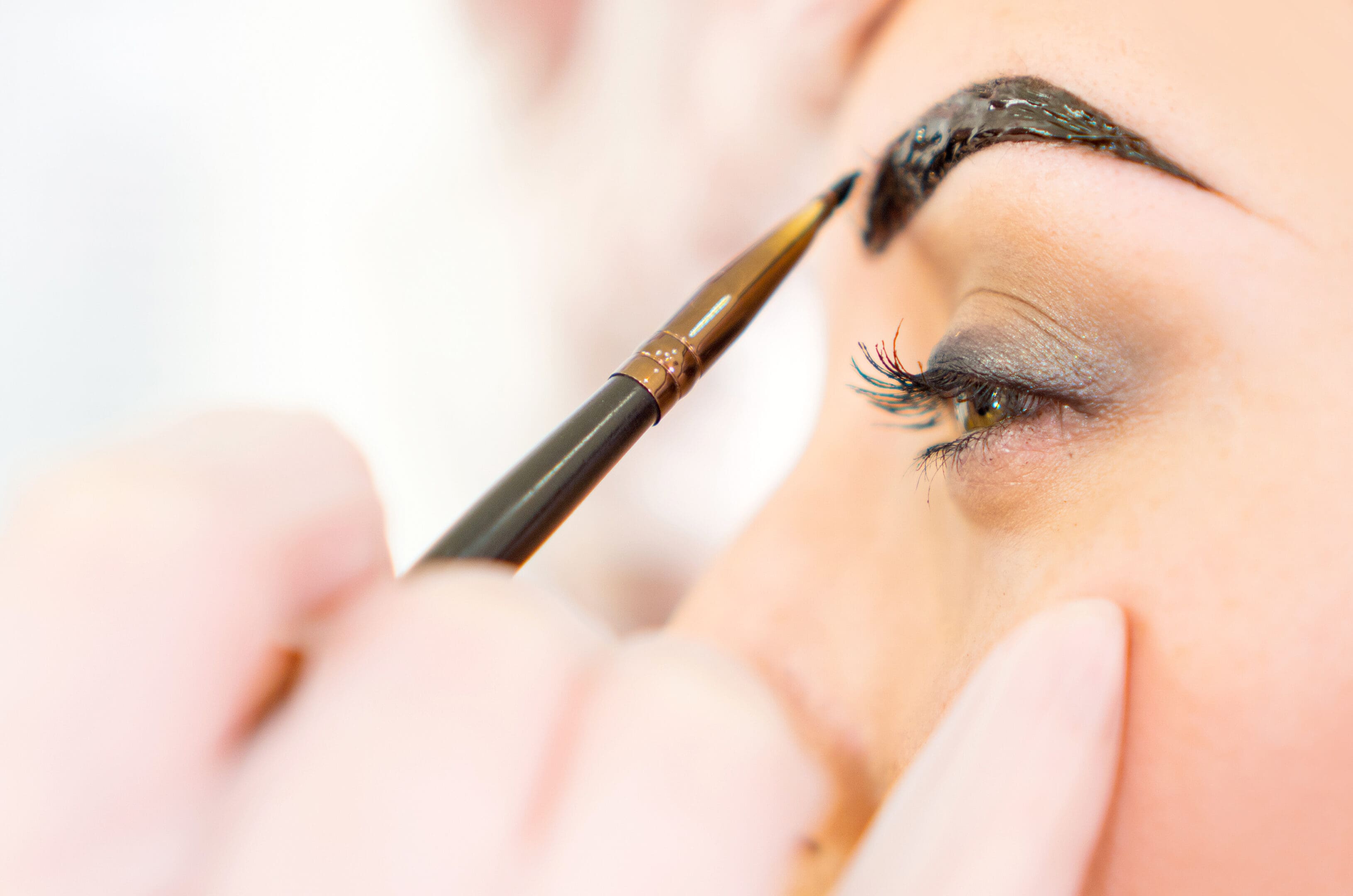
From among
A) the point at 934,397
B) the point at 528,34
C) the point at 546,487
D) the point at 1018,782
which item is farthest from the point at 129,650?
the point at 528,34

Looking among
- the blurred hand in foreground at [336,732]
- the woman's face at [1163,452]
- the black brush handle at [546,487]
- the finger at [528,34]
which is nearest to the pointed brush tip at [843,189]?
the woman's face at [1163,452]

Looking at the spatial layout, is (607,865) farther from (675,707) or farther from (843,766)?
(843,766)

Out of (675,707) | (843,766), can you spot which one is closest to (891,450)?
(843,766)

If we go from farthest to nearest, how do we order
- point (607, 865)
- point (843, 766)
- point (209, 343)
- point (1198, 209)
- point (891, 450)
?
point (209, 343), point (891, 450), point (843, 766), point (1198, 209), point (607, 865)

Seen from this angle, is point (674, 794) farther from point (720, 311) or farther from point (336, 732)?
point (720, 311)

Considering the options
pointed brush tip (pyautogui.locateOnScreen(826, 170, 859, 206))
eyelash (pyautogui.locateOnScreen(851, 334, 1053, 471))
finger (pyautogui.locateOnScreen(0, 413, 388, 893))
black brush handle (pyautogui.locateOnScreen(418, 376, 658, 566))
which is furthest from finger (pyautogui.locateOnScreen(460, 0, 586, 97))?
finger (pyautogui.locateOnScreen(0, 413, 388, 893))

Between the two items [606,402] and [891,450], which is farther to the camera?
[891,450]

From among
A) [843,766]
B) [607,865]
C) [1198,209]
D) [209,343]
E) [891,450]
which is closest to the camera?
[607,865]
